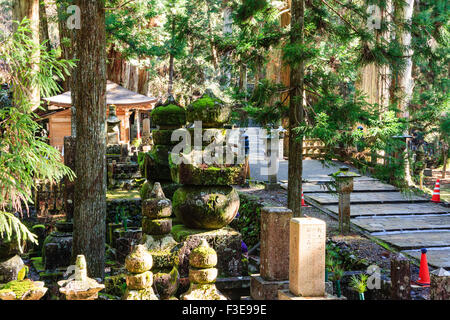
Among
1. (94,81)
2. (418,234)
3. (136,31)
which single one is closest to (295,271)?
(94,81)

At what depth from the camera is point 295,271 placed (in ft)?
15.2

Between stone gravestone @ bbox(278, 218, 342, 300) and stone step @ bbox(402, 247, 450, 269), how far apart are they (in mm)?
4435

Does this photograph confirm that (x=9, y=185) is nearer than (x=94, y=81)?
Yes

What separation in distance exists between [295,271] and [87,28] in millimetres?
4672

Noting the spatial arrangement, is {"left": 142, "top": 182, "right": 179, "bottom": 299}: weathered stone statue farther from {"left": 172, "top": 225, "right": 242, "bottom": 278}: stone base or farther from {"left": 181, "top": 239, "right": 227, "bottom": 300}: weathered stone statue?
{"left": 181, "top": 239, "right": 227, "bottom": 300}: weathered stone statue

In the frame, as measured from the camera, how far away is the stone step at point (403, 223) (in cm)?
1042

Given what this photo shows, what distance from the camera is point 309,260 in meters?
4.57

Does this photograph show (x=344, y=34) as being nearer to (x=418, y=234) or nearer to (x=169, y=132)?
(x=169, y=132)

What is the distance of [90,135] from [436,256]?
21.8ft

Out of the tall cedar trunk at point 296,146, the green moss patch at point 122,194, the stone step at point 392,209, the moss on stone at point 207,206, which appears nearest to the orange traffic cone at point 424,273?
the tall cedar trunk at point 296,146

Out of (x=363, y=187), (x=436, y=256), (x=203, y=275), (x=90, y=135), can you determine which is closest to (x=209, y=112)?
(x=90, y=135)

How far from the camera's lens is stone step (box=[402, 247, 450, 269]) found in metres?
8.11

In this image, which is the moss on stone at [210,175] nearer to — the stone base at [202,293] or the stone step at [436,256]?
the stone base at [202,293]

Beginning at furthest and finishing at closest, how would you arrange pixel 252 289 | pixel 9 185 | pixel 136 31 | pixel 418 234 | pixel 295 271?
pixel 136 31 < pixel 418 234 < pixel 252 289 < pixel 295 271 < pixel 9 185
